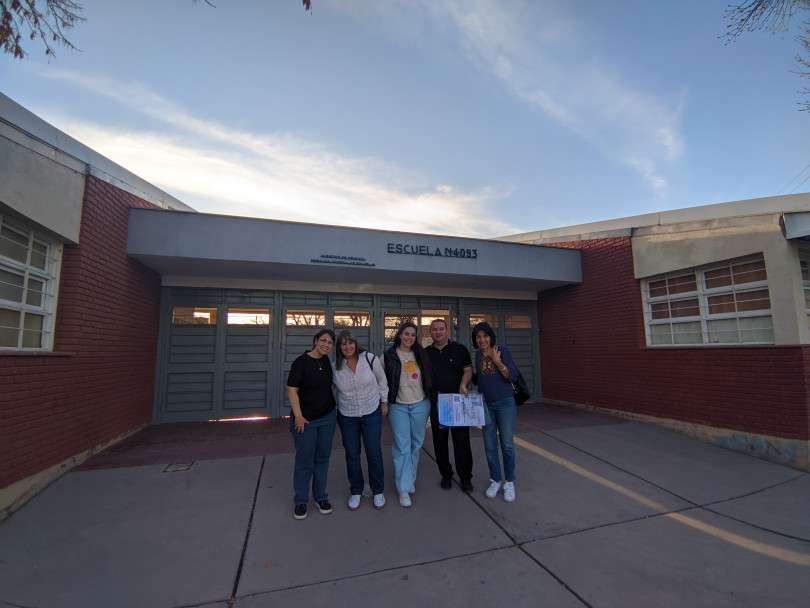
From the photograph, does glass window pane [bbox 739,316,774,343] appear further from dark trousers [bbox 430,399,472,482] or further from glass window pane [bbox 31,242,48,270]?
glass window pane [bbox 31,242,48,270]

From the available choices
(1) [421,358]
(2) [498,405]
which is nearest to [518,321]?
(2) [498,405]

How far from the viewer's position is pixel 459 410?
3.63 meters

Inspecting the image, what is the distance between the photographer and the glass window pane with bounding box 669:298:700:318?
599 centimetres

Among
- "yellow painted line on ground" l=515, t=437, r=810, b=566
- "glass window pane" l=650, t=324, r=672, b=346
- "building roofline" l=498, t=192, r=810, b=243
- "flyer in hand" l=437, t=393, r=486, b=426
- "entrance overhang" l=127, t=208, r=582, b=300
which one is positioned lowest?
"yellow painted line on ground" l=515, t=437, r=810, b=566

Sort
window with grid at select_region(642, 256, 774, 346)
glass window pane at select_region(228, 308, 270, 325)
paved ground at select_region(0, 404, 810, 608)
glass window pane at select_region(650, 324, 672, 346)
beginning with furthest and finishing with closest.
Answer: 1. glass window pane at select_region(228, 308, 270, 325)
2. glass window pane at select_region(650, 324, 672, 346)
3. window with grid at select_region(642, 256, 774, 346)
4. paved ground at select_region(0, 404, 810, 608)

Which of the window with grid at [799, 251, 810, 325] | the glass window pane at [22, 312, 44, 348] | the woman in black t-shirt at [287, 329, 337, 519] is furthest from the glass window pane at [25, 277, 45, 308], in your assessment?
the window with grid at [799, 251, 810, 325]

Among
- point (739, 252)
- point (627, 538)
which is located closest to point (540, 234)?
point (739, 252)

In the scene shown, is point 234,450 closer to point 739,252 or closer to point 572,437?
point 572,437

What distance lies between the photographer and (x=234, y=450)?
16.4 feet

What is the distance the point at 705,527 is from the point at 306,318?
6390 millimetres

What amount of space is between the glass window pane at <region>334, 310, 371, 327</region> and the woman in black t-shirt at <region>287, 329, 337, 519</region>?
4.21 meters

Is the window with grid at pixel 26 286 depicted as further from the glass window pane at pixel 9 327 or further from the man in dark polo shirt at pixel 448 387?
the man in dark polo shirt at pixel 448 387

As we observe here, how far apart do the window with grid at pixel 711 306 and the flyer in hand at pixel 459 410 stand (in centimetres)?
438

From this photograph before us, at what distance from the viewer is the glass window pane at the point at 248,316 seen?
7.11 metres
